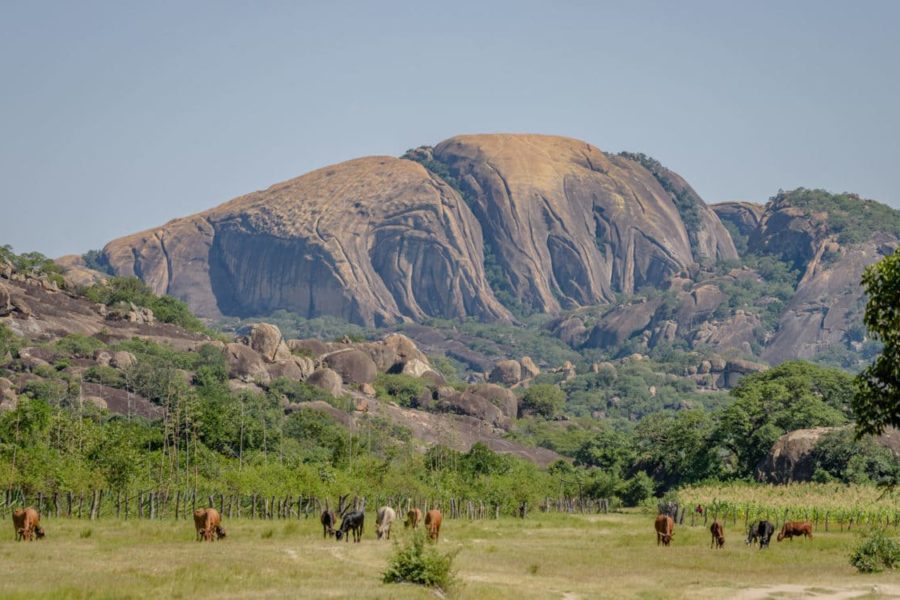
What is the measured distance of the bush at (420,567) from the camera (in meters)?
40.2

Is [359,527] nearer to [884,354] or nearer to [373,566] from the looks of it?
[373,566]

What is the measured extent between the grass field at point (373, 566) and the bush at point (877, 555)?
90 cm

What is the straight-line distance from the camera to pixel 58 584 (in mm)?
38719

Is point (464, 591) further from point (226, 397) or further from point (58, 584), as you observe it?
point (226, 397)

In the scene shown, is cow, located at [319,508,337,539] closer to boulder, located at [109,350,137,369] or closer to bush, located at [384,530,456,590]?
bush, located at [384,530,456,590]

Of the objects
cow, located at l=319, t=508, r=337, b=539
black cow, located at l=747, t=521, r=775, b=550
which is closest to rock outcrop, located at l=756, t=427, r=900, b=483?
black cow, located at l=747, t=521, r=775, b=550

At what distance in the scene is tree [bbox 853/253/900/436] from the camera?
1396 inches

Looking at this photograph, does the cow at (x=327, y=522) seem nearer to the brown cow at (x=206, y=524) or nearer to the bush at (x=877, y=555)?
the brown cow at (x=206, y=524)

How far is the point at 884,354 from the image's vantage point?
3597 cm

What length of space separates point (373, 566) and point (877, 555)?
1979 centimetres

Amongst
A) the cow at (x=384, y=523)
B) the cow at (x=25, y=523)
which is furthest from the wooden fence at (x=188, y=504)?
the cow at (x=25, y=523)

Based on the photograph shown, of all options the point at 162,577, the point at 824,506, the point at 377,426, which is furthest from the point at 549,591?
the point at 377,426

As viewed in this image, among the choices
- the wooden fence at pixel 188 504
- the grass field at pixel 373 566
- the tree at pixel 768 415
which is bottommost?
the grass field at pixel 373 566

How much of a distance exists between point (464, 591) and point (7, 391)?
129077mm
